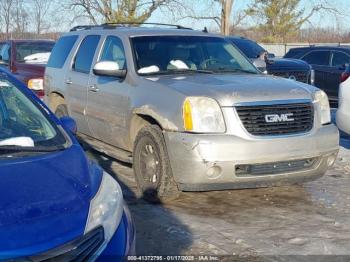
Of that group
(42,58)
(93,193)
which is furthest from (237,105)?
(42,58)

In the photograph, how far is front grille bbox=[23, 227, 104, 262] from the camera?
256 centimetres

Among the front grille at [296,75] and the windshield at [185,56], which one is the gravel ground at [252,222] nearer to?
the windshield at [185,56]

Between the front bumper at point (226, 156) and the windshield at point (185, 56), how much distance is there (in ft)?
4.14

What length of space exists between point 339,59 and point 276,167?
1014 centimetres

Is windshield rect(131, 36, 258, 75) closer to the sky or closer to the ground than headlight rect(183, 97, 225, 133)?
closer to the sky

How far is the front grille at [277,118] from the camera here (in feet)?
17.4

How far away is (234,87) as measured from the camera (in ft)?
18.1

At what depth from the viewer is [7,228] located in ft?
8.38

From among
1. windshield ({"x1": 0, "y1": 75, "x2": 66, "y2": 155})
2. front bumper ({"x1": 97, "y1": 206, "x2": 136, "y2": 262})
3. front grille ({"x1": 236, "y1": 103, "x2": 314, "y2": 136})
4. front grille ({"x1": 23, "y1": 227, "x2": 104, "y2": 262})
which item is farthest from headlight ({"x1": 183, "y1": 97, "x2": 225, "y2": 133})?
front grille ({"x1": 23, "y1": 227, "x2": 104, "y2": 262})

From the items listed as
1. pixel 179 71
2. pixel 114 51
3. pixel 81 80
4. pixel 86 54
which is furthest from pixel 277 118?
pixel 86 54

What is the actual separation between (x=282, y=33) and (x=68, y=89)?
46.6 metres

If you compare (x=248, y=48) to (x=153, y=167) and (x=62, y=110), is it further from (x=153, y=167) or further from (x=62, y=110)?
(x=153, y=167)

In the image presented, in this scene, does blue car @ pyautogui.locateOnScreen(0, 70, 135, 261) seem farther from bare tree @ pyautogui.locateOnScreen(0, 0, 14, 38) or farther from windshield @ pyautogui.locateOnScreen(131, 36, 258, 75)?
bare tree @ pyautogui.locateOnScreen(0, 0, 14, 38)

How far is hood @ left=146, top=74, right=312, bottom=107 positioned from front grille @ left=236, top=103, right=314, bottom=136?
0.30 feet
